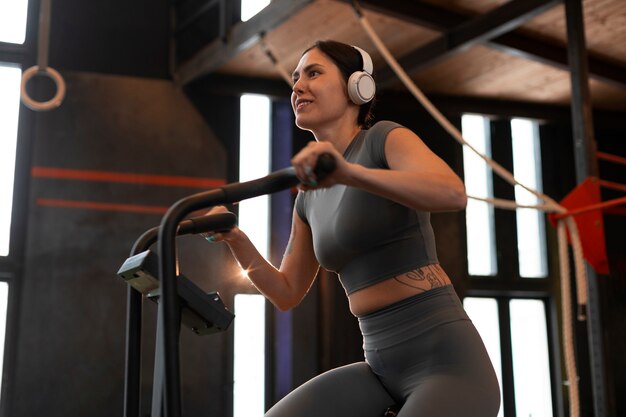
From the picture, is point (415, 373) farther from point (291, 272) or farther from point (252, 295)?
point (252, 295)

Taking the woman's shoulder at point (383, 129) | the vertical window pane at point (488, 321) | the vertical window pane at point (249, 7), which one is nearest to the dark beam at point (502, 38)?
the vertical window pane at point (249, 7)

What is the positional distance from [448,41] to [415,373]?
4588 millimetres

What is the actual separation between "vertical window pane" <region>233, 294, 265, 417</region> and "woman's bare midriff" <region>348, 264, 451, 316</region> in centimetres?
464

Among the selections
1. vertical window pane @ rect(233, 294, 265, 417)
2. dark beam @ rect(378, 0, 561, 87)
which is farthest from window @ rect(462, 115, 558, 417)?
vertical window pane @ rect(233, 294, 265, 417)

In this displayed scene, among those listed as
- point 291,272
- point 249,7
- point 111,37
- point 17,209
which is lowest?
point 291,272

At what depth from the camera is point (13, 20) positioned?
19.5 ft

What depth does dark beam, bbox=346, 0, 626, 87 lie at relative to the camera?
17.3 feet

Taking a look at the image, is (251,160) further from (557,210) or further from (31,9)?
(557,210)

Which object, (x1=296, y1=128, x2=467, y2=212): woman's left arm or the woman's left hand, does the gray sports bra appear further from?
the woman's left hand

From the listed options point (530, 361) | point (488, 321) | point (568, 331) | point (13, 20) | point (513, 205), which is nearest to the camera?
point (568, 331)

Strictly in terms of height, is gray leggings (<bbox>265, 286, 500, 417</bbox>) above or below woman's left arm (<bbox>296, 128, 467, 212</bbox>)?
below

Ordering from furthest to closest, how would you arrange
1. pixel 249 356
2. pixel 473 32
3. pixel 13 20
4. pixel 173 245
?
pixel 249 356, pixel 13 20, pixel 473 32, pixel 173 245

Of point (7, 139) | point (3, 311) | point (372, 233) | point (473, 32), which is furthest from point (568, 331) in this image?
point (7, 139)

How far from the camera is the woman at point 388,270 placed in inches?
53.8
